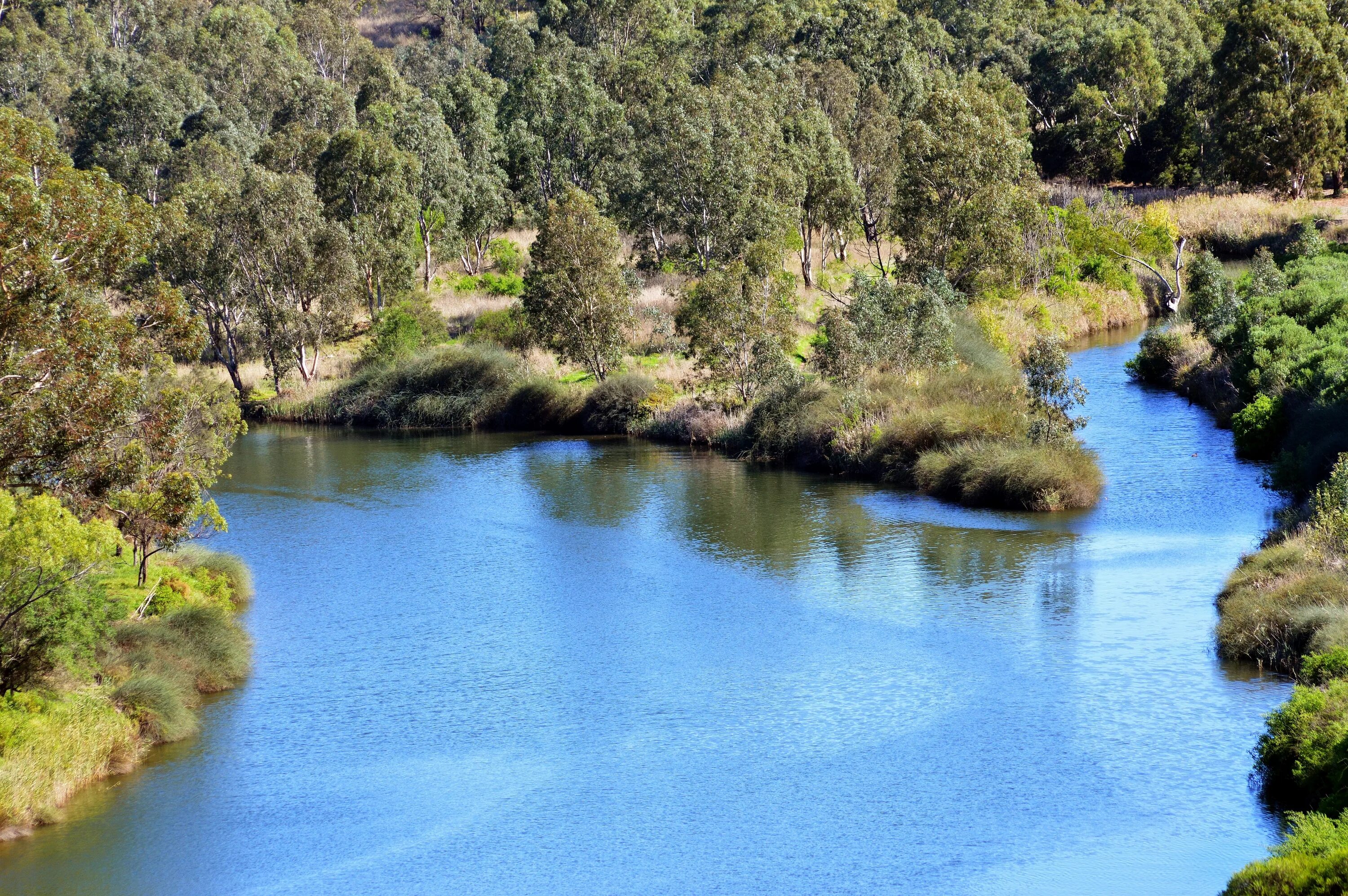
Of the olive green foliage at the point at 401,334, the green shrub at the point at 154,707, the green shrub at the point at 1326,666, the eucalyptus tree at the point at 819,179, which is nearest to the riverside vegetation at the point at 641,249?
the green shrub at the point at 154,707

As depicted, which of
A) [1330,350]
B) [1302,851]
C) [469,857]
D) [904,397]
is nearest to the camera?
[1302,851]

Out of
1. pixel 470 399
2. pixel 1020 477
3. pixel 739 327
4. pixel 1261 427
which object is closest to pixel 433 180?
pixel 470 399

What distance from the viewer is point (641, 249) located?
253 ft

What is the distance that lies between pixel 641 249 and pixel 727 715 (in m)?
56.7

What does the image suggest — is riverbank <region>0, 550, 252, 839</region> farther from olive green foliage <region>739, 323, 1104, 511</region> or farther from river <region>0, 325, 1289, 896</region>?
olive green foliage <region>739, 323, 1104, 511</region>

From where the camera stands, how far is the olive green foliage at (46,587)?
1880 cm

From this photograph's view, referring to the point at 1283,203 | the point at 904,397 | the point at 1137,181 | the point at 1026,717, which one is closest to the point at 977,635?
the point at 1026,717

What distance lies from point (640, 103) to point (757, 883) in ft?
290

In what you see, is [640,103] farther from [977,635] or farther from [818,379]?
[977,635]

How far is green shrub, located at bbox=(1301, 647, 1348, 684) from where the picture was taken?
19.2 m

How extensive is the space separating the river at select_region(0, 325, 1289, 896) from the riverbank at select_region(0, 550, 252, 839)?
47 centimetres

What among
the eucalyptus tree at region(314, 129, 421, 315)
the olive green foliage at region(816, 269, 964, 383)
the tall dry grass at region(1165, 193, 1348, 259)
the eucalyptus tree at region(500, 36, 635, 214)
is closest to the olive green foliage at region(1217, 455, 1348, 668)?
the olive green foliage at region(816, 269, 964, 383)

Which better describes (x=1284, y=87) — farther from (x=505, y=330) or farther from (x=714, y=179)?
(x=505, y=330)

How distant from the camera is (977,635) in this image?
86.8 feet
